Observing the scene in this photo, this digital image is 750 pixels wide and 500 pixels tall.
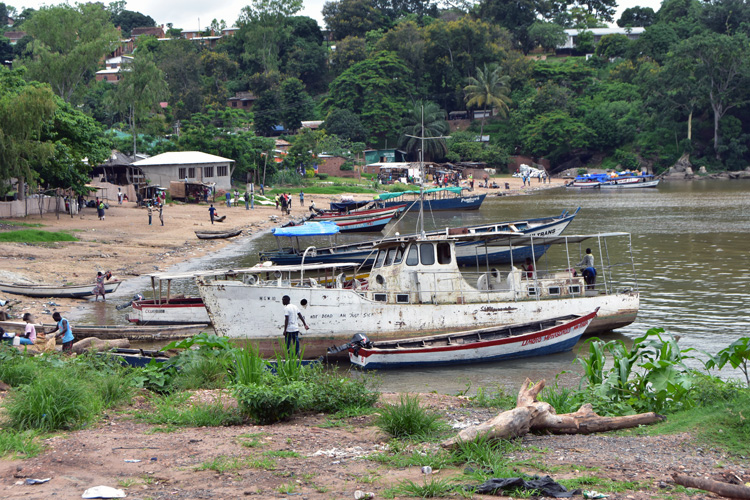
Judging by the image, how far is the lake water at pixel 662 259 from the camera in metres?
17.1

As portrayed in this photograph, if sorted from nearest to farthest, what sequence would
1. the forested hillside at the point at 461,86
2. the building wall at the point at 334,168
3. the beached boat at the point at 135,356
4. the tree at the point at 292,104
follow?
1. the beached boat at the point at 135,356
2. the building wall at the point at 334,168
3. the forested hillside at the point at 461,86
4. the tree at the point at 292,104

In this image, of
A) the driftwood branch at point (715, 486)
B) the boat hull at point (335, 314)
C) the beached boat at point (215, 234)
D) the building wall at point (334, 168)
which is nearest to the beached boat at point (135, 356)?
the boat hull at point (335, 314)

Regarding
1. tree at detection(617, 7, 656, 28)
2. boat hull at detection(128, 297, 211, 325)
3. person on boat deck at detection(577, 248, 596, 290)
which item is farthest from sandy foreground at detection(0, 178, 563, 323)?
tree at detection(617, 7, 656, 28)

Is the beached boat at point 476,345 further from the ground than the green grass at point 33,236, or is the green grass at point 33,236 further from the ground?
the green grass at point 33,236

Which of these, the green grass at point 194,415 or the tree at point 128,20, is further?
the tree at point 128,20

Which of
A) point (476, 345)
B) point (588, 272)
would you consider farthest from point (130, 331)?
point (588, 272)

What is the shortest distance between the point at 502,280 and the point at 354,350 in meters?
5.91

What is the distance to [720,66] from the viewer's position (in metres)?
83.8

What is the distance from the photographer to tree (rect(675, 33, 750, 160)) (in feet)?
269

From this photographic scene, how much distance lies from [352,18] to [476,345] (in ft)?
351

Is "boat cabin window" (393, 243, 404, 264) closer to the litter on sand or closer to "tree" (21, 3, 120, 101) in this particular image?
the litter on sand

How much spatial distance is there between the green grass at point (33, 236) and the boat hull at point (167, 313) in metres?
13.3

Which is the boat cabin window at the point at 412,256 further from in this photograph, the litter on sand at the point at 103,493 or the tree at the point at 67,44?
the tree at the point at 67,44

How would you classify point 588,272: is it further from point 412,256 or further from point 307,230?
point 307,230
